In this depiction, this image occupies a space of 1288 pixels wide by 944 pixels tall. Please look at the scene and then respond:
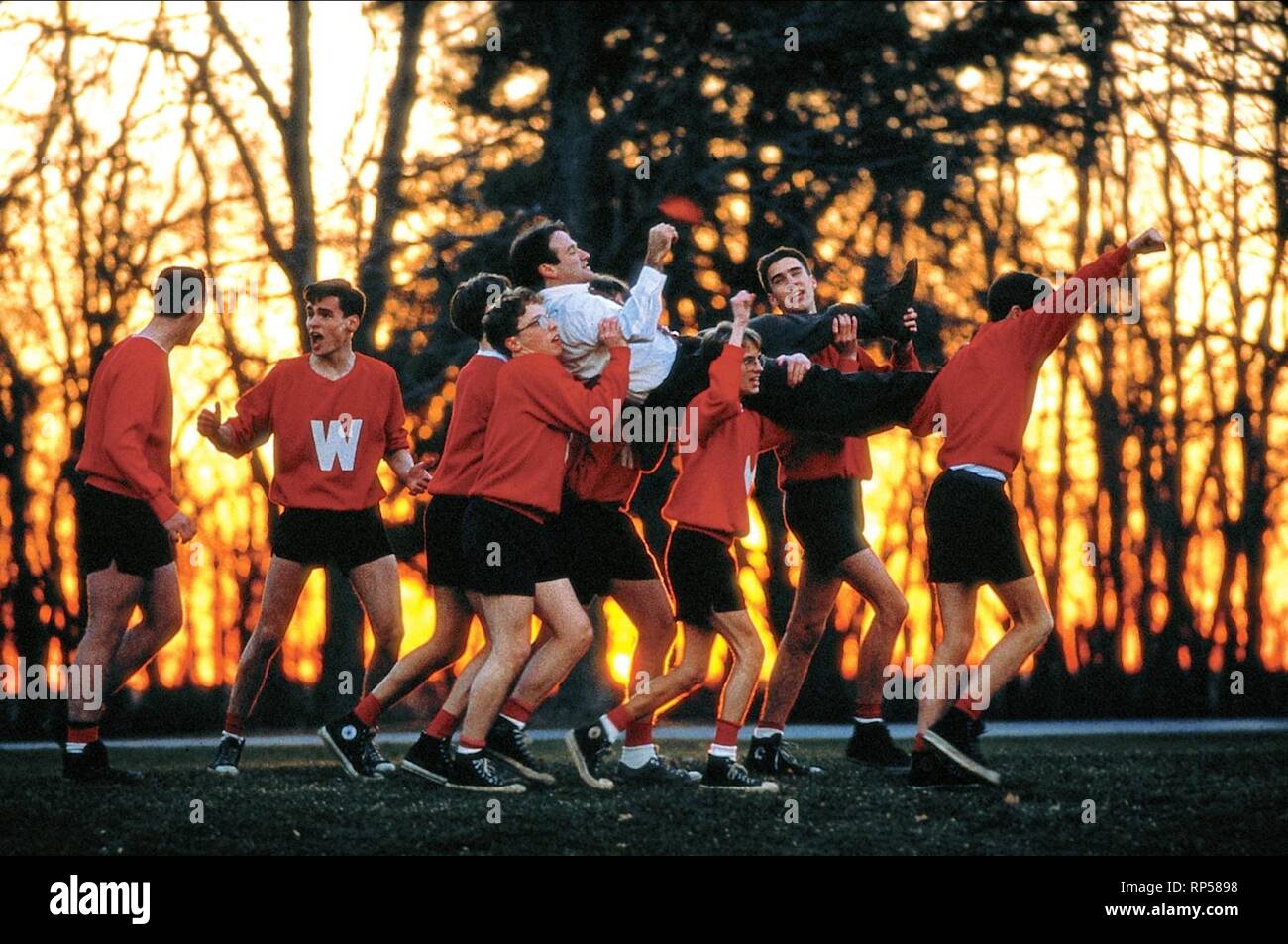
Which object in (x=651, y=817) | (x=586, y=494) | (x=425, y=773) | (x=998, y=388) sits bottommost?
(x=651, y=817)

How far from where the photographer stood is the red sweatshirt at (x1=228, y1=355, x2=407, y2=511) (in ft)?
25.5

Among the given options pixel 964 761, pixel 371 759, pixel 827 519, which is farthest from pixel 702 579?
pixel 371 759

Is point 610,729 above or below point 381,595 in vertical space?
below

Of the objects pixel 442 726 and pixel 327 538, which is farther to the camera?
pixel 327 538

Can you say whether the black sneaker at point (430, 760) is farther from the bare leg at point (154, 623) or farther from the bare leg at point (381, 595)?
the bare leg at point (154, 623)

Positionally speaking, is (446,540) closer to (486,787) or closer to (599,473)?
(599,473)

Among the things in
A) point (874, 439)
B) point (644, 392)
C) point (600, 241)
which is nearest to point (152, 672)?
point (600, 241)

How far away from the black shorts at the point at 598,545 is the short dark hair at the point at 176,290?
1.86m

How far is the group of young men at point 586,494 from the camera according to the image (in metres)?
7.20

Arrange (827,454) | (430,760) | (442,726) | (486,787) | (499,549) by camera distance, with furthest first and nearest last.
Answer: (827,454)
(442,726)
(430,760)
(486,787)
(499,549)

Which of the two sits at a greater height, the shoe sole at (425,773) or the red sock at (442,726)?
the red sock at (442,726)

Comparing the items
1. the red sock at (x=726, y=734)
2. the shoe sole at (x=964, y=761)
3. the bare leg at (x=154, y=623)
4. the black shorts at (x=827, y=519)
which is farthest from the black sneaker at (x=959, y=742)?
the bare leg at (x=154, y=623)

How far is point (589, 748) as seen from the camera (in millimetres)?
7477

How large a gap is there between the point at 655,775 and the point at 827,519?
4.36ft
